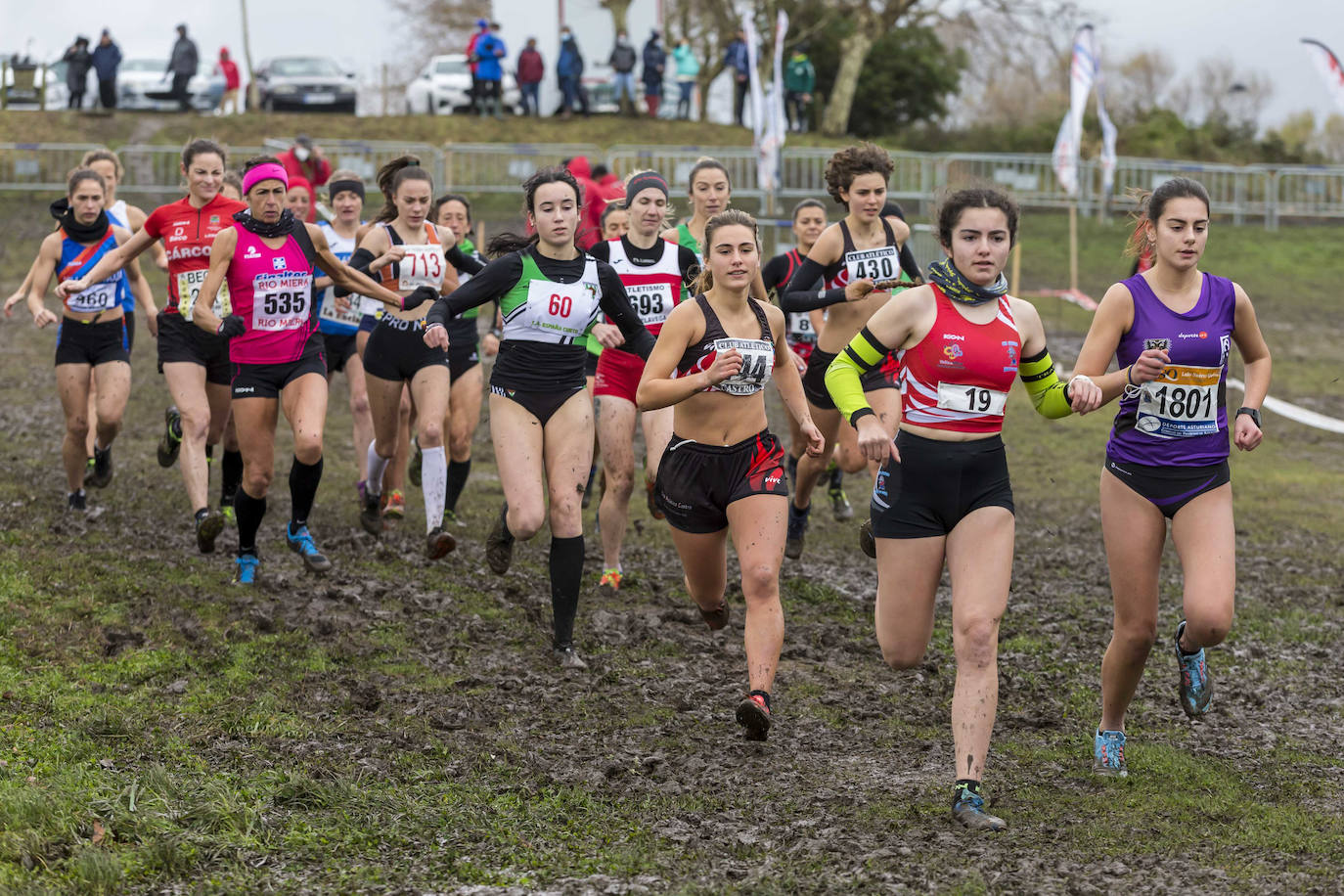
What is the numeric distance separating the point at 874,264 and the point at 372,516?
3948 millimetres

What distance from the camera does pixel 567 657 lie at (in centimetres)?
748

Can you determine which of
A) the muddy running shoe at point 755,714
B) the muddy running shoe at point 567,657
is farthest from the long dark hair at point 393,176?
the muddy running shoe at point 755,714

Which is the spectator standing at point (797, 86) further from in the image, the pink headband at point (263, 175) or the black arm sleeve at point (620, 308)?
the black arm sleeve at point (620, 308)

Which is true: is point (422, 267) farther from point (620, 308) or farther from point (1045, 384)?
point (1045, 384)

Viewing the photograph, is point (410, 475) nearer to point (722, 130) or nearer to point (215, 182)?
point (215, 182)

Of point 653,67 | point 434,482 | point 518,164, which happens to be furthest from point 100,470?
point 653,67

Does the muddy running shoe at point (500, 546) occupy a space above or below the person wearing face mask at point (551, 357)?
below

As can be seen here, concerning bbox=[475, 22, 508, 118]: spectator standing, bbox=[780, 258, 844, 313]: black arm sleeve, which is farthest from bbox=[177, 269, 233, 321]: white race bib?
bbox=[475, 22, 508, 118]: spectator standing

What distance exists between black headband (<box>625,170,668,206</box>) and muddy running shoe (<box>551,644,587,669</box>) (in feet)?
9.21

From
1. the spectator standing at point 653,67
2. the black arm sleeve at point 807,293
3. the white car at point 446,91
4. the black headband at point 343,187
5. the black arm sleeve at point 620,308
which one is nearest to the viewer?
the black arm sleeve at point 620,308

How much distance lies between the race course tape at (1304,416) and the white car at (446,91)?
21.0m

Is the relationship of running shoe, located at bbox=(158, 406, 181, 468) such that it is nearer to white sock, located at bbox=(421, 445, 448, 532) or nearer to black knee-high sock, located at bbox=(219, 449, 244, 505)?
black knee-high sock, located at bbox=(219, 449, 244, 505)

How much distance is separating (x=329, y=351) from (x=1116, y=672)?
707cm

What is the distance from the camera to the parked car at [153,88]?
3142cm
